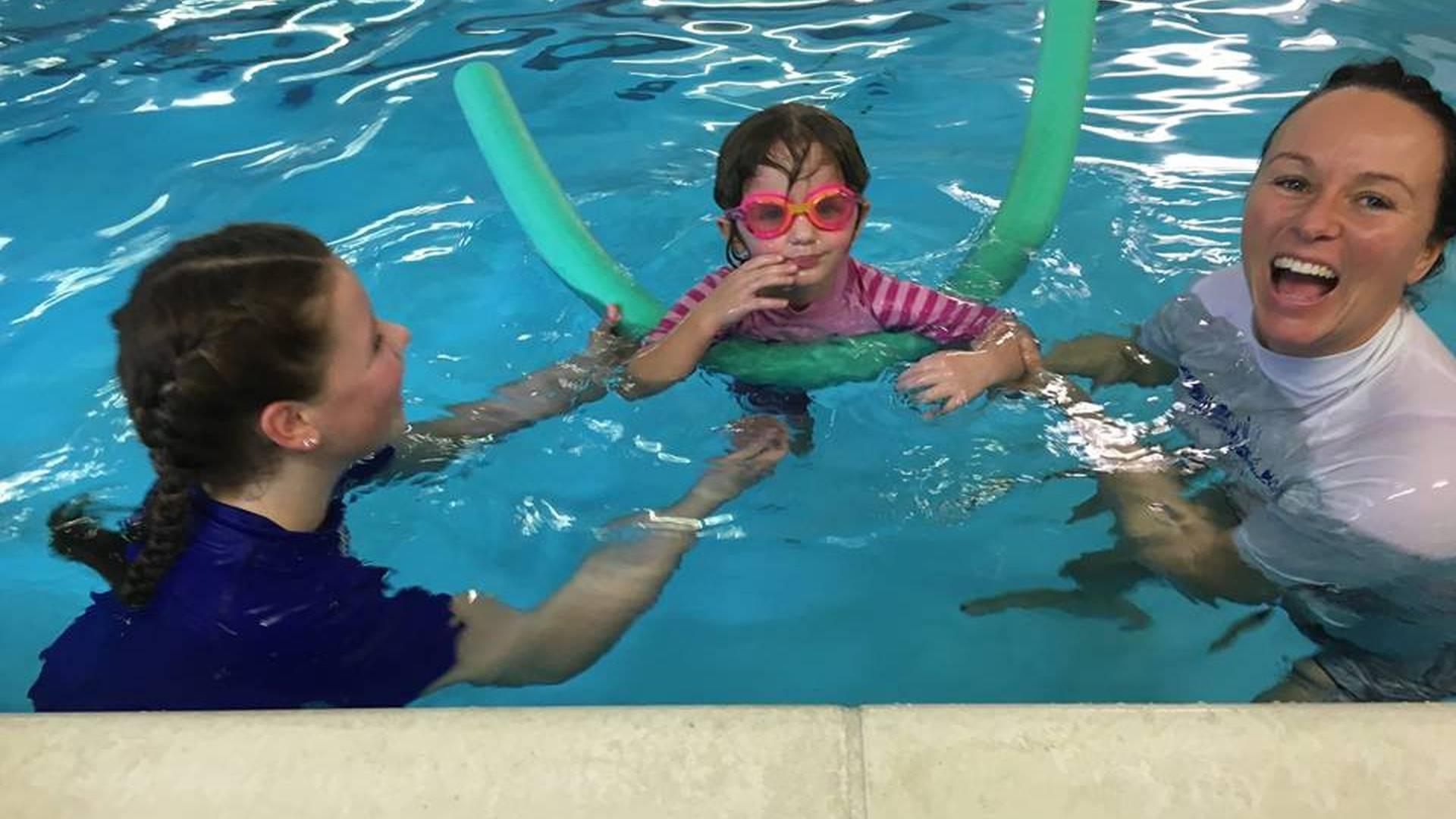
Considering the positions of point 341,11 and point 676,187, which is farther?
point 341,11

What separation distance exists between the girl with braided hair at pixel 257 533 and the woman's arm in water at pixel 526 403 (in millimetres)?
655

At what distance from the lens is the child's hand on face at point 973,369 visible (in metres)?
2.61

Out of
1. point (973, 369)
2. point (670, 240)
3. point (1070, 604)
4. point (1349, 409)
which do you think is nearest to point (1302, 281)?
point (1349, 409)

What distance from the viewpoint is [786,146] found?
2.80 m

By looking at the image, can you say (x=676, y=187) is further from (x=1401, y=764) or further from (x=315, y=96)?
(x=1401, y=764)

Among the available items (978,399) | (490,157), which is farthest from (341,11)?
(978,399)

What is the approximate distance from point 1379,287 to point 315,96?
4295 mm

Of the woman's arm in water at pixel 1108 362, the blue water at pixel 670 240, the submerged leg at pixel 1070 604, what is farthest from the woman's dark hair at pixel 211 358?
the woman's arm in water at pixel 1108 362

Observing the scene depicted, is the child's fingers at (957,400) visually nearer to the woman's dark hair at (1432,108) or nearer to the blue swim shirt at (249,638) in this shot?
the woman's dark hair at (1432,108)

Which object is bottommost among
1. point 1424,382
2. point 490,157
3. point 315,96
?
point 315,96

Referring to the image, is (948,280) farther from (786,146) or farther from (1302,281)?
(1302,281)

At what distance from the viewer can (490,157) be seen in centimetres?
354

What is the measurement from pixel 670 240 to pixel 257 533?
2.30 meters

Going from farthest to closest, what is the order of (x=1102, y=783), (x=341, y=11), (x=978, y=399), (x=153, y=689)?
(x=341, y=11)
(x=978, y=399)
(x=153, y=689)
(x=1102, y=783)
